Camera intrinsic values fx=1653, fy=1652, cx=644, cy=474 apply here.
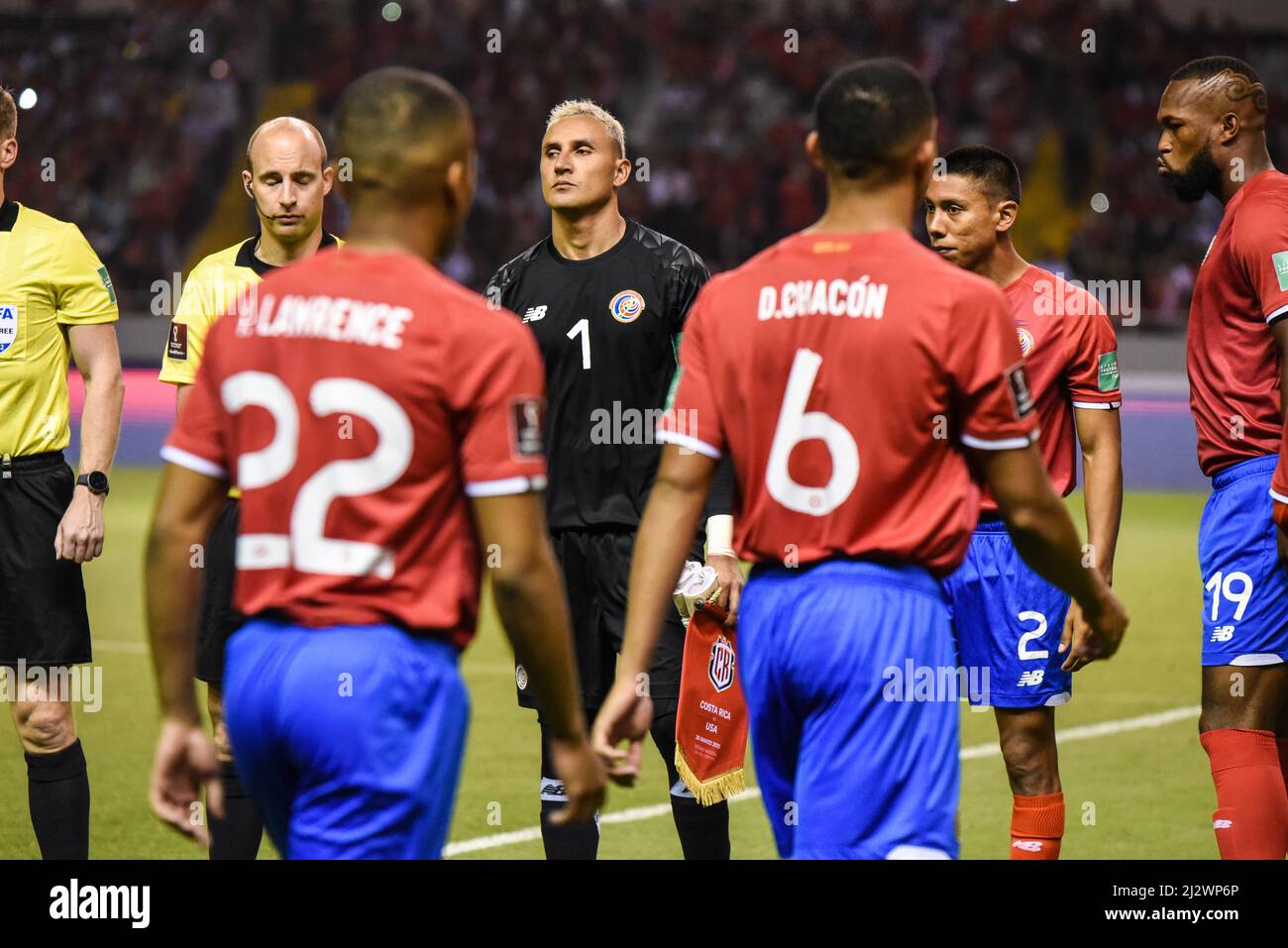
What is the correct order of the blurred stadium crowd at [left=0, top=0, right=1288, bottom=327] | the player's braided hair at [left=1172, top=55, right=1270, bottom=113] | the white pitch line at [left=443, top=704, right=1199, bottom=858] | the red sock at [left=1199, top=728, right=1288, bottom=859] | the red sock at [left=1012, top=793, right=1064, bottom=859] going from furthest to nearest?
1. the blurred stadium crowd at [left=0, top=0, right=1288, bottom=327]
2. the white pitch line at [left=443, top=704, right=1199, bottom=858]
3. the red sock at [left=1012, top=793, right=1064, bottom=859]
4. the player's braided hair at [left=1172, top=55, right=1270, bottom=113]
5. the red sock at [left=1199, top=728, right=1288, bottom=859]

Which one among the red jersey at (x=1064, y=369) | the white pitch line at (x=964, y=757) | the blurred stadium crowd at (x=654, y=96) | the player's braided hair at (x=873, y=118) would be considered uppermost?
the blurred stadium crowd at (x=654, y=96)

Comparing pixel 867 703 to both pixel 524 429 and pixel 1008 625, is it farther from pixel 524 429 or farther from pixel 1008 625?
pixel 1008 625

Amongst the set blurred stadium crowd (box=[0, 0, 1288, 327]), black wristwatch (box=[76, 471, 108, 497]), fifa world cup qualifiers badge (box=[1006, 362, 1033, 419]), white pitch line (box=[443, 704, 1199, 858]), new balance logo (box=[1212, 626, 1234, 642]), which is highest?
blurred stadium crowd (box=[0, 0, 1288, 327])

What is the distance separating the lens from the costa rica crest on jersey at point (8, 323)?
5559mm

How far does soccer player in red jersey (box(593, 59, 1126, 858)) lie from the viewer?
3.27m

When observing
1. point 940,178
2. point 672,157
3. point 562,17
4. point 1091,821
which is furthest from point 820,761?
point 562,17

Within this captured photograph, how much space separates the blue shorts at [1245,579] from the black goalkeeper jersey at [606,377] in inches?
71.3

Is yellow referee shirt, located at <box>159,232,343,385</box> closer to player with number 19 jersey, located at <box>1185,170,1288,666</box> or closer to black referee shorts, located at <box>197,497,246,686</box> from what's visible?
black referee shorts, located at <box>197,497,246,686</box>

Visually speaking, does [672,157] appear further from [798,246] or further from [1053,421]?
[798,246]

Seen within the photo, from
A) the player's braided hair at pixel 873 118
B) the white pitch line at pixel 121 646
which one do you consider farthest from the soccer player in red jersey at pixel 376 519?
the white pitch line at pixel 121 646

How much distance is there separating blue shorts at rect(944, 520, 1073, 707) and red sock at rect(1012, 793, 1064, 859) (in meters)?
0.31

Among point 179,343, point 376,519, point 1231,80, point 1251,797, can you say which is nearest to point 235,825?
point 179,343

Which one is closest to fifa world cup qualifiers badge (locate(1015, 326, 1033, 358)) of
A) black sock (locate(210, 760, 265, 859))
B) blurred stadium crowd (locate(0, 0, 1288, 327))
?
black sock (locate(210, 760, 265, 859))

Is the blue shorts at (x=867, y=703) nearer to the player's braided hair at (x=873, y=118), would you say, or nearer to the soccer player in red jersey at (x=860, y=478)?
the soccer player in red jersey at (x=860, y=478)
